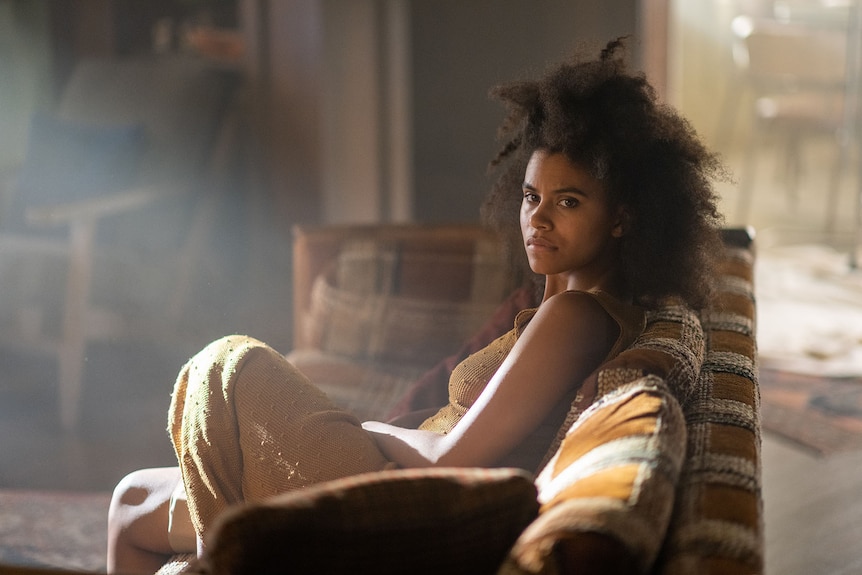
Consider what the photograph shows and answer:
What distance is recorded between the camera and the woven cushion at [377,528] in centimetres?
70

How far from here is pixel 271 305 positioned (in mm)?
3574

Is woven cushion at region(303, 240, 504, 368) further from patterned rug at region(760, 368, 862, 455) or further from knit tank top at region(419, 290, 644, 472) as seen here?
patterned rug at region(760, 368, 862, 455)

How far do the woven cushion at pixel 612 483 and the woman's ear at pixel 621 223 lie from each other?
0.25m

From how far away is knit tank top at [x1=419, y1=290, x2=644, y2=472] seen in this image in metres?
1.07

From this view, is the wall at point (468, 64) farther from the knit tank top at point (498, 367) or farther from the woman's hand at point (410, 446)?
the woman's hand at point (410, 446)

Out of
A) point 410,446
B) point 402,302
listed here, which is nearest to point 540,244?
point 410,446

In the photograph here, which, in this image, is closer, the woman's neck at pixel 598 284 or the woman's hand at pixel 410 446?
the woman's hand at pixel 410 446

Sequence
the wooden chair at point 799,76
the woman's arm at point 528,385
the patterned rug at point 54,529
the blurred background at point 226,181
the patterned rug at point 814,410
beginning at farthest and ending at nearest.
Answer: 1. the wooden chair at point 799,76
2. the blurred background at point 226,181
3. the patterned rug at point 814,410
4. the patterned rug at point 54,529
5. the woman's arm at point 528,385

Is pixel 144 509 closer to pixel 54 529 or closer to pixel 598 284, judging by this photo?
pixel 598 284

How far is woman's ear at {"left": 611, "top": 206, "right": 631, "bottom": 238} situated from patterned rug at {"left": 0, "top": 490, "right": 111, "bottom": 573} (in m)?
1.24

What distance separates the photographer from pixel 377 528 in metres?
0.72

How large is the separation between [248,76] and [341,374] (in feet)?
6.12

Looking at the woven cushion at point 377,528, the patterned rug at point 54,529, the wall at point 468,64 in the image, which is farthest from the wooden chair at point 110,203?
the woven cushion at point 377,528

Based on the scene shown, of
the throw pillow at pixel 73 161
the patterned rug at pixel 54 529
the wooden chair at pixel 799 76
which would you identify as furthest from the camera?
the wooden chair at pixel 799 76
